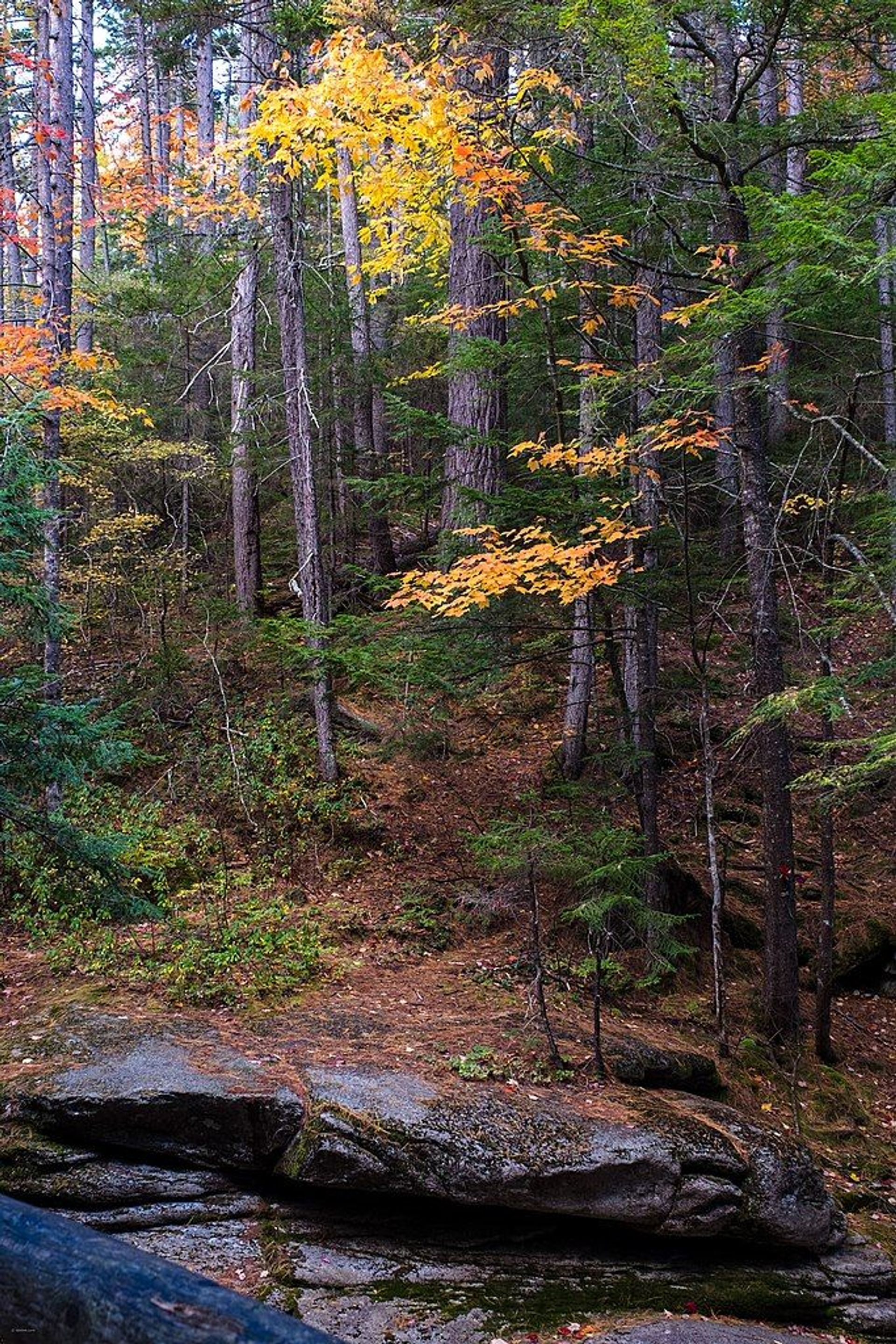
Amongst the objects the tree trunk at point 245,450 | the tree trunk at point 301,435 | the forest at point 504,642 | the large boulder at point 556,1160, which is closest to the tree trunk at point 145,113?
the tree trunk at point 245,450

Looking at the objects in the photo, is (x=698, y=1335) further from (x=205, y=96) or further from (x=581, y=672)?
(x=205, y=96)

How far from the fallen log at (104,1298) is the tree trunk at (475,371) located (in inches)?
322

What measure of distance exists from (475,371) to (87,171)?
35.7 feet

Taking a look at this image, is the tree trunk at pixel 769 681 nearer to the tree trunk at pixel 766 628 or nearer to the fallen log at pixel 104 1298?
the tree trunk at pixel 766 628

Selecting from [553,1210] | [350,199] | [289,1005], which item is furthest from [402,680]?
[350,199]

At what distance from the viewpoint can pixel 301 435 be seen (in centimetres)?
1038

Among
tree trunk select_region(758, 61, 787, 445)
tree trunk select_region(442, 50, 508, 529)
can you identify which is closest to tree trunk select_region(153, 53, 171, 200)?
tree trunk select_region(442, 50, 508, 529)

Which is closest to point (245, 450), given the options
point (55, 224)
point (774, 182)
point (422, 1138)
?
point (55, 224)

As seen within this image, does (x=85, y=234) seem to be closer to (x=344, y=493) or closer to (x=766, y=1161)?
(x=344, y=493)

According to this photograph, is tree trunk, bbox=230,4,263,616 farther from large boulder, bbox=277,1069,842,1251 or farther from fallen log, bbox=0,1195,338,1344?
fallen log, bbox=0,1195,338,1344

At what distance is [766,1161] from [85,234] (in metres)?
23.8

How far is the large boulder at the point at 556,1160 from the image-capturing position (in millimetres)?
5117

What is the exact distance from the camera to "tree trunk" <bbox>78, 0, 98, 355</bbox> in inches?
517

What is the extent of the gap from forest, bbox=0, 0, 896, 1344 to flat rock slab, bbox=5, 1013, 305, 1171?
0.05 metres
